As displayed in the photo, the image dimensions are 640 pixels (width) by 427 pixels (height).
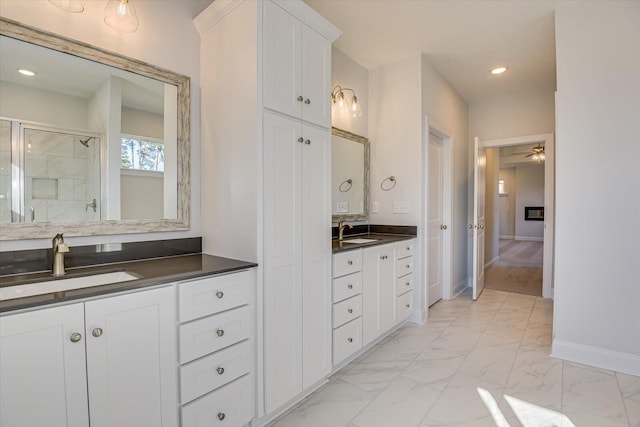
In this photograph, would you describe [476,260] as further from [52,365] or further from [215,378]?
[52,365]

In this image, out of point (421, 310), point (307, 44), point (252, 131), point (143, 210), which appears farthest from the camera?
point (421, 310)

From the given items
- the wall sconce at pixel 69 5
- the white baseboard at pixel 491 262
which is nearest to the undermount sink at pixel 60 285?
the wall sconce at pixel 69 5

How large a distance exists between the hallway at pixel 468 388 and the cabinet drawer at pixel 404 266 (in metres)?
0.58

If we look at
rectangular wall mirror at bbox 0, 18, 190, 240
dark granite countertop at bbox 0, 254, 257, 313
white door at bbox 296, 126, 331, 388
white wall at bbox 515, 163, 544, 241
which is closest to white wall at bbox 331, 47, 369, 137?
white door at bbox 296, 126, 331, 388

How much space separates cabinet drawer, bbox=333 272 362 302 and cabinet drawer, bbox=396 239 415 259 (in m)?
0.66

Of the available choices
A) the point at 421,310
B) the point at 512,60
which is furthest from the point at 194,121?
the point at 512,60

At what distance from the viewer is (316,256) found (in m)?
1.92

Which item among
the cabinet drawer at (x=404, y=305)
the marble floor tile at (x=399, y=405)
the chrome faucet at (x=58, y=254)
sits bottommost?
the marble floor tile at (x=399, y=405)

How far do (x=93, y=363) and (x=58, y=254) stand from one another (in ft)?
1.82

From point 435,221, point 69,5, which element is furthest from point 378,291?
point 69,5

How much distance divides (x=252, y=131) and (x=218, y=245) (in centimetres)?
Result: 71

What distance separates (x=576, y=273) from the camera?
2.36 metres

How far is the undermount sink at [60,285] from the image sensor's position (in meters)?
1.18

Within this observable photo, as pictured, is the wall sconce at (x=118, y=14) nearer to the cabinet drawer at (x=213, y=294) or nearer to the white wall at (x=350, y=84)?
the cabinet drawer at (x=213, y=294)
